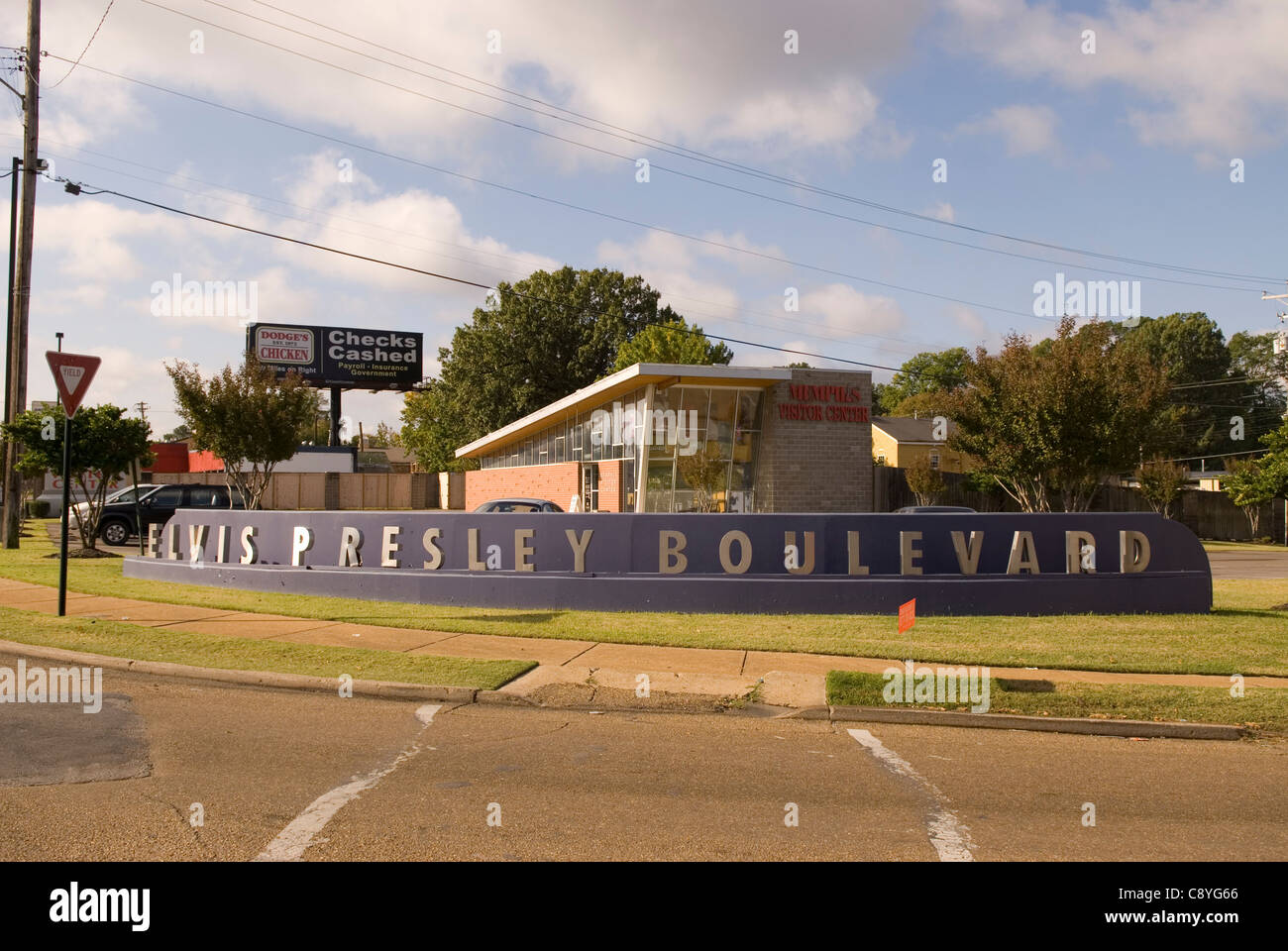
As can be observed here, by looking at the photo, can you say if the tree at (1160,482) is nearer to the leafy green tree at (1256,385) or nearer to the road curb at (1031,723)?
the leafy green tree at (1256,385)

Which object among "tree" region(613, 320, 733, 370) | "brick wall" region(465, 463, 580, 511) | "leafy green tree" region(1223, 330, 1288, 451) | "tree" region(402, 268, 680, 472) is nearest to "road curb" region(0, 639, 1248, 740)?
"brick wall" region(465, 463, 580, 511)

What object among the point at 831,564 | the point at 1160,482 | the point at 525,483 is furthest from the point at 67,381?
the point at 1160,482

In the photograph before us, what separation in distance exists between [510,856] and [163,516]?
2719 centimetres

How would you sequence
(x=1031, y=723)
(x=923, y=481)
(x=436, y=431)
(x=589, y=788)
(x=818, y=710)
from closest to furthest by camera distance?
(x=589, y=788) < (x=1031, y=723) < (x=818, y=710) < (x=923, y=481) < (x=436, y=431)

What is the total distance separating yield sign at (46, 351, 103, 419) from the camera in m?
12.2

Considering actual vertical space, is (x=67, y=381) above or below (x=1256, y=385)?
below

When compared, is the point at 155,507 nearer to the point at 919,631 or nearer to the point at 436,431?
the point at 919,631

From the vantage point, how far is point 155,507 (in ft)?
92.8

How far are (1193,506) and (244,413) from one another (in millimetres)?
45293

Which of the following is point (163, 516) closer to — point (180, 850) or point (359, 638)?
point (359, 638)

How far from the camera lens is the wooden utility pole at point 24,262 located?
23750 mm

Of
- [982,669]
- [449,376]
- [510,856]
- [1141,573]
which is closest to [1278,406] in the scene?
[449,376]

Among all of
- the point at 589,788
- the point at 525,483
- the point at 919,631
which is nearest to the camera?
the point at 589,788
